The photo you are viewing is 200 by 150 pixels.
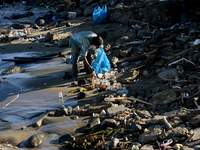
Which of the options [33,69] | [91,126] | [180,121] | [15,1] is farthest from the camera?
[15,1]

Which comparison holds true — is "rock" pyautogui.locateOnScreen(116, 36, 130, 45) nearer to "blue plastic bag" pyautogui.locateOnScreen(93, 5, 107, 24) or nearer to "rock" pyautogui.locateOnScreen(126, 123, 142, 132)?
"blue plastic bag" pyautogui.locateOnScreen(93, 5, 107, 24)

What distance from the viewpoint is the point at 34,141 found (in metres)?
3.37

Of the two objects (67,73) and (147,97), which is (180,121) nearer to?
(147,97)

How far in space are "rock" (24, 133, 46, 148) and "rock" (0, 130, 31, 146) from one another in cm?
18

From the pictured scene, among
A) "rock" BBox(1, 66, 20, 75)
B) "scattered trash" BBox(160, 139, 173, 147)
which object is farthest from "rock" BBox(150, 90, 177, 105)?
"rock" BBox(1, 66, 20, 75)

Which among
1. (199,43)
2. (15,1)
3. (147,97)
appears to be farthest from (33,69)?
(15,1)

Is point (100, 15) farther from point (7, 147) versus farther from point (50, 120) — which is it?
point (7, 147)

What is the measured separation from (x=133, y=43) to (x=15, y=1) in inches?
860

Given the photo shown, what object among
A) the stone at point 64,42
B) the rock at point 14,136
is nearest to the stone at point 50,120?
the rock at point 14,136

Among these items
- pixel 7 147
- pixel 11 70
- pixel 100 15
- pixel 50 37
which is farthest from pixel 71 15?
pixel 7 147

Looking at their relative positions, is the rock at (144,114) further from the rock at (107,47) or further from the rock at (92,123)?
the rock at (107,47)

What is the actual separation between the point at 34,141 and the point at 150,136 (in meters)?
1.73

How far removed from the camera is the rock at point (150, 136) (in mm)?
3051

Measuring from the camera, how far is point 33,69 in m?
7.24
